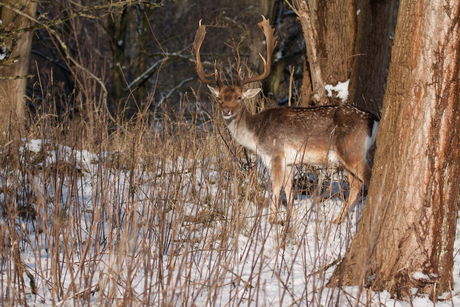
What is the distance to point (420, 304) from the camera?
2.45 metres

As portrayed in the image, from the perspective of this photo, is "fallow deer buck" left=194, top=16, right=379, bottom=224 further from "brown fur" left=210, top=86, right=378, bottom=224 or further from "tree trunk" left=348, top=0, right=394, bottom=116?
"tree trunk" left=348, top=0, right=394, bottom=116

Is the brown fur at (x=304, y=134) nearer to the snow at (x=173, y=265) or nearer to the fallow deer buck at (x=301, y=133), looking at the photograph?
the fallow deer buck at (x=301, y=133)

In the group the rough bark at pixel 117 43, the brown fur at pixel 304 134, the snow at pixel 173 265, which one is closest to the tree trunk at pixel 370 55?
the brown fur at pixel 304 134

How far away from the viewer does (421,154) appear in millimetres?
2447

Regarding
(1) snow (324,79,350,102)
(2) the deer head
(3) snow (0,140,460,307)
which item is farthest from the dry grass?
(1) snow (324,79,350,102)

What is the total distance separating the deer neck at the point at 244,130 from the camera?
5.30 metres

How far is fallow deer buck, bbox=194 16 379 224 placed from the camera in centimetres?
452

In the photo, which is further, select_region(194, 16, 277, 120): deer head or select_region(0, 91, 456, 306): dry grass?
select_region(194, 16, 277, 120): deer head

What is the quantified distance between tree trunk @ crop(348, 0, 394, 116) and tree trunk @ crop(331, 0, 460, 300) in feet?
Result: 9.61

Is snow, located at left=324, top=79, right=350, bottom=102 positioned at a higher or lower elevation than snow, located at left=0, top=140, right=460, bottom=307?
higher

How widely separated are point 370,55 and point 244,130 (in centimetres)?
199

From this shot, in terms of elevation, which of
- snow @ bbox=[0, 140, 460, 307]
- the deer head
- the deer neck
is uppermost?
the deer head

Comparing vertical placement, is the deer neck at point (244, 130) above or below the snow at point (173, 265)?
above

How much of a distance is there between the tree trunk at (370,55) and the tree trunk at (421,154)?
115 inches
